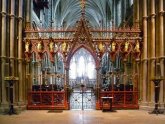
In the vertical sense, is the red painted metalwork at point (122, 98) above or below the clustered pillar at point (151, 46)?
below

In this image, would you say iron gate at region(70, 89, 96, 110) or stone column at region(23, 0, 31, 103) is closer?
stone column at region(23, 0, 31, 103)

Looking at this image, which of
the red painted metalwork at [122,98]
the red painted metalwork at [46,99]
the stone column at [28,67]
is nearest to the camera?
the red painted metalwork at [46,99]

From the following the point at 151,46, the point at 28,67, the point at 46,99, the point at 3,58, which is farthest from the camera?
the point at 28,67

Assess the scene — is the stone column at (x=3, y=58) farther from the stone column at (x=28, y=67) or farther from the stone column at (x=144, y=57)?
the stone column at (x=144, y=57)

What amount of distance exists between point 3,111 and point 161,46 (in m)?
8.44

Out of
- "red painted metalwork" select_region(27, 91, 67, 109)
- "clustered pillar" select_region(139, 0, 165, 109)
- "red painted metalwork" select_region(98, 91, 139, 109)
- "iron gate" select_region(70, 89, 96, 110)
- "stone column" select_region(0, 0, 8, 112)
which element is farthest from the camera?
"iron gate" select_region(70, 89, 96, 110)

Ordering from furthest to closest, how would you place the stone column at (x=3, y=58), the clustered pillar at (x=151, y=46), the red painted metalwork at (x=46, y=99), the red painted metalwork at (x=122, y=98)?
the red painted metalwork at (x=122, y=98), the red painted metalwork at (x=46, y=99), the clustered pillar at (x=151, y=46), the stone column at (x=3, y=58)

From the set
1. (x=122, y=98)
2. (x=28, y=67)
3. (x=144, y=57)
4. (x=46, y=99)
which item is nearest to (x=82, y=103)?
(x=46, y=99)

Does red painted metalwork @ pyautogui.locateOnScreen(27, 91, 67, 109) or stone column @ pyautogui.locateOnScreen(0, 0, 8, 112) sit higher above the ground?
stone column @ pyautogui.locateOnScreen(0, 0, 8, 112)

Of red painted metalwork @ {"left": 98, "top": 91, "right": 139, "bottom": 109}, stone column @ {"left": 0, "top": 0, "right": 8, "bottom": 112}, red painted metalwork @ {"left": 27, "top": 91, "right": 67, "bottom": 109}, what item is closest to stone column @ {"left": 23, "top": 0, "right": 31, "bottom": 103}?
red painted metalwork @ {"left": 27, "top": 91, "right": 67, "bottom": 109}

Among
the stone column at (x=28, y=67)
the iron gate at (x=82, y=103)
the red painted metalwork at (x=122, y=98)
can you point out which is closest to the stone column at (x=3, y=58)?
the stone column at (x=28, y=67)

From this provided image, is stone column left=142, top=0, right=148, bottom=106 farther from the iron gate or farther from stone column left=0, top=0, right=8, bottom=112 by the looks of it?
stone column left=0, top=0, right=8, bottom=112

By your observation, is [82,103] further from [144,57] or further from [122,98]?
[144,57]

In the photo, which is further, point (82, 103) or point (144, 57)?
point (144, 57)
